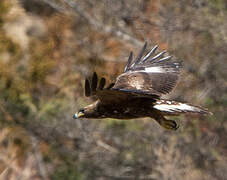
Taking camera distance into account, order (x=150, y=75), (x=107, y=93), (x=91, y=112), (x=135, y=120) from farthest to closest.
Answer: (x=135, y=120) < (x=150, y=75) < (x=91, y=112) < (x=107, y=93)

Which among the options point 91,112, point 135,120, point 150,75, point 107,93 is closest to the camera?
point 107,93

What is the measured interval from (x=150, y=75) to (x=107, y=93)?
1.63 metres

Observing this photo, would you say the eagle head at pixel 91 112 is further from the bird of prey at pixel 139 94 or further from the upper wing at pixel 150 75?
the upper wing at pixel 150 75

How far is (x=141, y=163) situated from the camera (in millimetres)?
12891

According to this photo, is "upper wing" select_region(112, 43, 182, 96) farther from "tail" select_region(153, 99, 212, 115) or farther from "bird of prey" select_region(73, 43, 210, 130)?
"tail" select_region(153, 99, 212, 115)

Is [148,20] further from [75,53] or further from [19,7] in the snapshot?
[19,7]

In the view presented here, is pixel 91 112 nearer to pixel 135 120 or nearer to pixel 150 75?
pixel 150 75

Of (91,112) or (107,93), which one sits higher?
(107,93)

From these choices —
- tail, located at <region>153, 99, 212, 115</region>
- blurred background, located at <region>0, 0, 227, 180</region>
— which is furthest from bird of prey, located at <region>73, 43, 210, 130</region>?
blurred background, located at <region>0, 0, 227, 180</region>

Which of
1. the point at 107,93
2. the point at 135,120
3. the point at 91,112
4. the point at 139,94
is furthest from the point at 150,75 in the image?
the point at 135,120

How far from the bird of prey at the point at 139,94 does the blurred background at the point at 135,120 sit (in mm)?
4198

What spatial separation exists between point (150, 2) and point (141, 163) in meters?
4.83

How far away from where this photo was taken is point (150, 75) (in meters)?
7.20

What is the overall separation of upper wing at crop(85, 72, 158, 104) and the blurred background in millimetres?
5438
